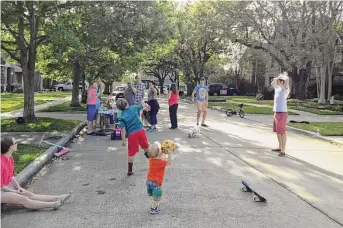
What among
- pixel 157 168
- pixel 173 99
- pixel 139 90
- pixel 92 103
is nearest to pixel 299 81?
pixel 173 99

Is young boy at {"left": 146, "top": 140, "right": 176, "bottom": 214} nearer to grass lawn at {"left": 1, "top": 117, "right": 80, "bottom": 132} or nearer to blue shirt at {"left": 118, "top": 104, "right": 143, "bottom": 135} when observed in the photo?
blue shirt at {"left": 118, "top": 104, "right": 143, "bottom": 135}

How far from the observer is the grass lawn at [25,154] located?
788 centimetres

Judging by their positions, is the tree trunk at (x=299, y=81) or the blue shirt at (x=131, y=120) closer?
the blue shirt at (x=131, y=120)

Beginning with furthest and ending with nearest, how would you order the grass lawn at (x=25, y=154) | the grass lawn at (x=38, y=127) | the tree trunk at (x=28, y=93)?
the tree trunk at (x=28, y=93), the grass lawn at (x=38, y=127), the grass lawn at (x=25, y=154)

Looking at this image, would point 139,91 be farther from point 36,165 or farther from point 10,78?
point 10,78

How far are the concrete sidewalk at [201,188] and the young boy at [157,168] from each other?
211 millimetres

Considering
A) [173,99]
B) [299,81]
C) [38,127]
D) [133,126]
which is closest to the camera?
[133,126]

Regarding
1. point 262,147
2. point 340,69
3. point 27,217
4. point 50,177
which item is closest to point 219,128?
point 262,147

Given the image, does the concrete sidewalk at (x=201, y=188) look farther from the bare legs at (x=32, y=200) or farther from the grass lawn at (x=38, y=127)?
the grass lawn at (x=38, y=127)

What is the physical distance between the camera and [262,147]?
37.6 ft

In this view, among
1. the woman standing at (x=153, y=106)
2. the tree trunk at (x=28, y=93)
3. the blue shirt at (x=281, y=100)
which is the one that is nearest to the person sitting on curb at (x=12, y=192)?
the blue shirt at (x=281, y=100)

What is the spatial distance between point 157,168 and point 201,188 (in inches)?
Result: 58.1

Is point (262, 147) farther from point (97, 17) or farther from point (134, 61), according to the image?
point (134, 61)

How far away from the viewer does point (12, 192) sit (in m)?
5.43
